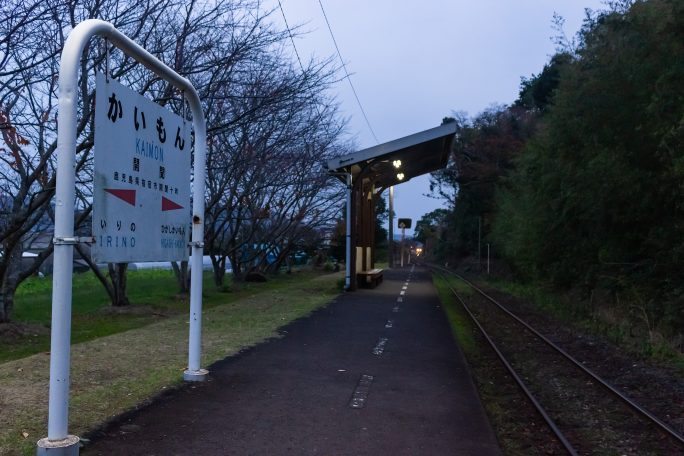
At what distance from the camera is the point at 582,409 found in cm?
846

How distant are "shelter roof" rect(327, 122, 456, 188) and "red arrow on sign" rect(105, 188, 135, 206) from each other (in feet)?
57.4

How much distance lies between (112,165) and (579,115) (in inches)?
618

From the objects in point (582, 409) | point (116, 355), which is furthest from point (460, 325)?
point (116, 355)

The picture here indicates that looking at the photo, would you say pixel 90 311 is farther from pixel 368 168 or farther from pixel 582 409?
pixel 582 409

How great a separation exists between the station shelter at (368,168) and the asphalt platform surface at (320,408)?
12.4 metres

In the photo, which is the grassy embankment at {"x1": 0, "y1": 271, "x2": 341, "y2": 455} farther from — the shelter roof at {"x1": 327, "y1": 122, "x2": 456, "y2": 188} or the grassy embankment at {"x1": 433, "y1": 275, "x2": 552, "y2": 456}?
the shelter roof at {"x1": 327, "y1": 122, "x2": 456, "y2": 188}

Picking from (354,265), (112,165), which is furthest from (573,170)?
(112,165)

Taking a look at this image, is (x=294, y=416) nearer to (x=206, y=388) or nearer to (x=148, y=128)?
(x=206, y=388)

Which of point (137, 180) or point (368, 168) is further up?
point (368, 168)

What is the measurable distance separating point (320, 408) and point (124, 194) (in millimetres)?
2984

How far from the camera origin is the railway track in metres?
6.78

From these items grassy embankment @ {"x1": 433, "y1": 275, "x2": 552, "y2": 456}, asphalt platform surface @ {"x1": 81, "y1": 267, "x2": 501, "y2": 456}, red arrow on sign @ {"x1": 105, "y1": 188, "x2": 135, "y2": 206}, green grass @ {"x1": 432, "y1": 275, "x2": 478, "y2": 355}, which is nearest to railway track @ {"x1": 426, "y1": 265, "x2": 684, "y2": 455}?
grassy embankment @ {"x1": 433, "y1": 275, "x2": 552, "y2": 456}

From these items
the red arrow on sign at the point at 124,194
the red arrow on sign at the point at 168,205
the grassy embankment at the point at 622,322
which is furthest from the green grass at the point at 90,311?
the grassy embankment at the point at 622,322

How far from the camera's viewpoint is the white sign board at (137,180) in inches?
207
